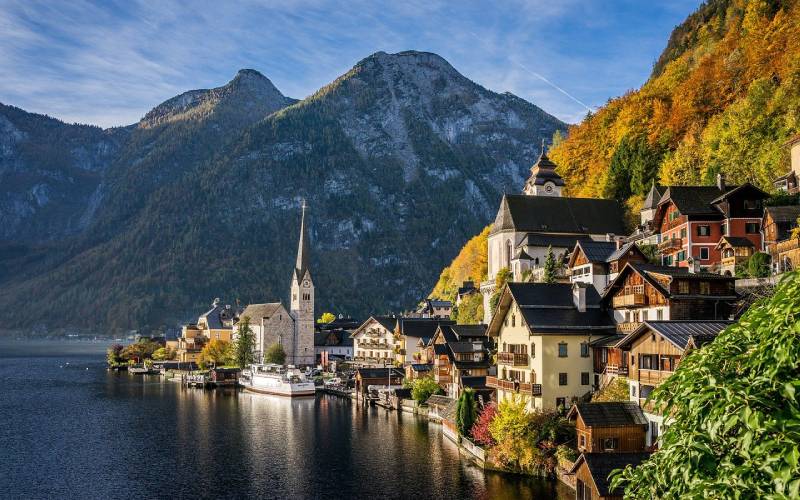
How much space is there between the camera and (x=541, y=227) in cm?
9506

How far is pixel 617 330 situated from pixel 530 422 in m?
9.88

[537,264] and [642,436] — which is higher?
[537,264]

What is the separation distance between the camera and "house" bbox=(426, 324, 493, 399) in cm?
7919

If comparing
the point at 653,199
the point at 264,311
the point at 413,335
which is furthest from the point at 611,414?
the point at 264,311

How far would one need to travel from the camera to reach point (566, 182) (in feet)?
412

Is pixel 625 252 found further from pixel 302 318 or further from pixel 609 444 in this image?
pixel 302 318

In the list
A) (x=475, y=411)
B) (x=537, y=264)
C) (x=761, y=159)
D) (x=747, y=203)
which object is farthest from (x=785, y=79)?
(x=475, y=411)

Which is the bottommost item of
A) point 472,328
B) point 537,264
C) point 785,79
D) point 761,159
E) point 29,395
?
point 29,395

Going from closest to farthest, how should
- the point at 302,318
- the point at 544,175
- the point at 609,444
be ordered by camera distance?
the point at 609,444 < the point at 544,175 < the point at 302,318

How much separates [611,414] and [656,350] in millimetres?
4638

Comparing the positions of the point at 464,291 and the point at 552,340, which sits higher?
the point at 464,291

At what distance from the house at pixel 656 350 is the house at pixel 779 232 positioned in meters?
15.8

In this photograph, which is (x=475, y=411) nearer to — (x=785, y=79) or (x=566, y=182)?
(x=785, y=79)

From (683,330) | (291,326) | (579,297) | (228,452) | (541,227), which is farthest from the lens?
(291,326)
